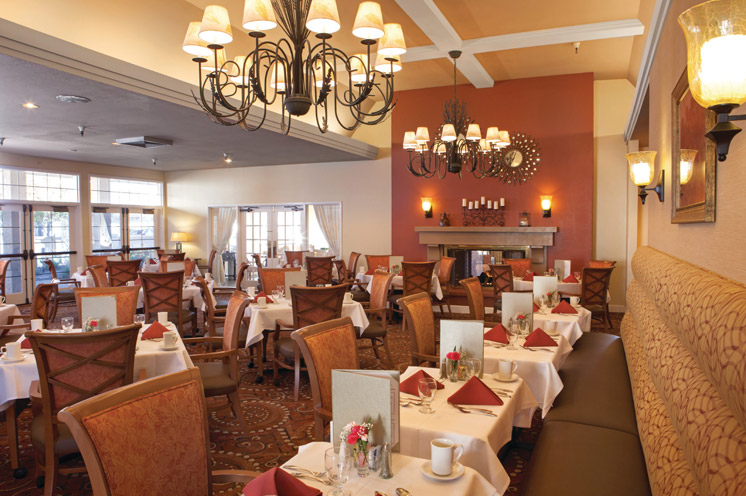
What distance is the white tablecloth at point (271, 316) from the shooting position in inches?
203

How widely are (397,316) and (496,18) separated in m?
4.81

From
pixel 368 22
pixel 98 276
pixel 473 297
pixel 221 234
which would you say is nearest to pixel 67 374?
pixel 368 22

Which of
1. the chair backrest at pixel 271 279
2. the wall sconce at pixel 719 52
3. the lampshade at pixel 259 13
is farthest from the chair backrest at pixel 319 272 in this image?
the wall sconce at pixel 719 52

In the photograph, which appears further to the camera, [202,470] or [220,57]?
[220,57]

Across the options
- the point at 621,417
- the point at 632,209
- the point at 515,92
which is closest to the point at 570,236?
the point at 632,209

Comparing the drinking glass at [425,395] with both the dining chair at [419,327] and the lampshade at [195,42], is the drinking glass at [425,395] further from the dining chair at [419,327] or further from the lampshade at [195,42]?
the lampshade at [195,42]

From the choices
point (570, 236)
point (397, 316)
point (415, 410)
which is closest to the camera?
point (415, 410)

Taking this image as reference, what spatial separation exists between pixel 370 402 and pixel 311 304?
10.1 feet

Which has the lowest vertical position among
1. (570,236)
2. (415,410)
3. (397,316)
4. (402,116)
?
(397,316)

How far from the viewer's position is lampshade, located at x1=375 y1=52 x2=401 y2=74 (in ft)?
11.1

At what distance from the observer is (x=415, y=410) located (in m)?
2.29

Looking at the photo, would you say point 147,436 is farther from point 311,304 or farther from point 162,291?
point 162,291

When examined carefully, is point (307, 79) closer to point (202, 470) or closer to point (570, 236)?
point (202, 470)

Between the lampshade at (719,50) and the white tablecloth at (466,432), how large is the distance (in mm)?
1413
